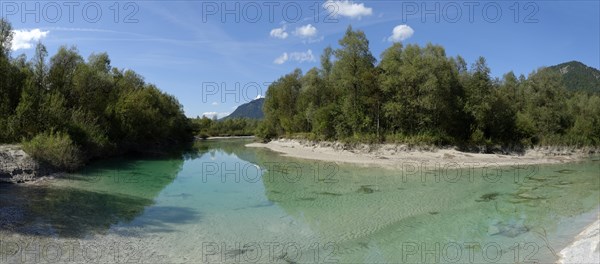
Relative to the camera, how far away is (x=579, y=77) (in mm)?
162000

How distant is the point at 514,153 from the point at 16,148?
5220cm

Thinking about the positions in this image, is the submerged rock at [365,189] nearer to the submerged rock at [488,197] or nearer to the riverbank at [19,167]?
the submerged rock at [488,197]

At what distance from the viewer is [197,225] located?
1444cm

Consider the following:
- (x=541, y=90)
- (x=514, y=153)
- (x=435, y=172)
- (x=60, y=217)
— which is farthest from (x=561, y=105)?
(x=60, y=217)

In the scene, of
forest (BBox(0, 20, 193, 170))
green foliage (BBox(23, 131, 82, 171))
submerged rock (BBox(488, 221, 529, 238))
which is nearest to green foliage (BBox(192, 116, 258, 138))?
forest (BBox(0, 20, 193, 170))

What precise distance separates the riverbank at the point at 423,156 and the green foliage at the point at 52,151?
2470cm

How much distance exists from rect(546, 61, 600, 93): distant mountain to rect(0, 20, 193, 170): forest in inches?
5765

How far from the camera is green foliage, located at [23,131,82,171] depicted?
2388cm

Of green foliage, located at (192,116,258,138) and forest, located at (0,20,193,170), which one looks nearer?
forest, located at (0,20,193,170)

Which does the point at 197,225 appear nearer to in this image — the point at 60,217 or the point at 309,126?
the point at 60,217

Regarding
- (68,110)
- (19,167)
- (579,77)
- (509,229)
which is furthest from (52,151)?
(579,77)

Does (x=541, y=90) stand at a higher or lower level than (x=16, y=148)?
higher

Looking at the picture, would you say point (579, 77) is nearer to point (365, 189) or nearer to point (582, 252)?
point (365, 189)

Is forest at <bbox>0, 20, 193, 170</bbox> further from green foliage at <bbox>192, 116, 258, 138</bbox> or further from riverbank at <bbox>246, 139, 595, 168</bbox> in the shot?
green foliage at <bbox>192, 116, 258, 138</bbox>
